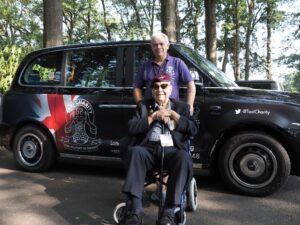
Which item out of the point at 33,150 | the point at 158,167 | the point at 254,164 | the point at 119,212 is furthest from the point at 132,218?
the point at 33,150

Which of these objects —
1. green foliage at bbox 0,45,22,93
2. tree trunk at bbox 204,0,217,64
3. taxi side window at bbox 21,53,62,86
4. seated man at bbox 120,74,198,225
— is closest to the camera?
seated man at bbox 120,74,198,225

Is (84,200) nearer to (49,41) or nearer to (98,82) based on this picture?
(98,82)

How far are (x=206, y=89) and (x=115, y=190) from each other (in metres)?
1.74

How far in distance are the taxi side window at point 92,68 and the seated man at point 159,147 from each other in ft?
5.90

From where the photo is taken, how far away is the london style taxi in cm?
514

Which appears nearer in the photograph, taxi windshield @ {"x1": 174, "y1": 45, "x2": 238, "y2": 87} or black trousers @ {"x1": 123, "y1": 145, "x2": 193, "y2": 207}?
black trousers @ {"x1": 123, "y1": 145, "x2": 193, "y2": 207}

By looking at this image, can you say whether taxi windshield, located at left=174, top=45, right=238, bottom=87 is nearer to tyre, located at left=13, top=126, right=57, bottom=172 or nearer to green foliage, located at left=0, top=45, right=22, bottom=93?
tyre, located at left=13, top=126, right=57, bottom=172

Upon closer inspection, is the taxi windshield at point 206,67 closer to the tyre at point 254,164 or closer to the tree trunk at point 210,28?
the tyre at point 254,164

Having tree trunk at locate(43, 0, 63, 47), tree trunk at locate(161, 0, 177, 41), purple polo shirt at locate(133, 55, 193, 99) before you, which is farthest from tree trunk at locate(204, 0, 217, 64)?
purple polo shirt at locate(133, 55, 193, 99)

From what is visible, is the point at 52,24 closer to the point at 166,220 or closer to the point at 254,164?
the point at 254,164

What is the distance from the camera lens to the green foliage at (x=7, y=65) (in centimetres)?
1062

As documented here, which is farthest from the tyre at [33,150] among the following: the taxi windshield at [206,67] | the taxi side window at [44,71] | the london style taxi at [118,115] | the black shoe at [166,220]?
the black shoe at [166,220]

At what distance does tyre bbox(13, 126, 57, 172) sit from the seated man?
2643mm

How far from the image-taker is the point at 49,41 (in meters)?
9.59
